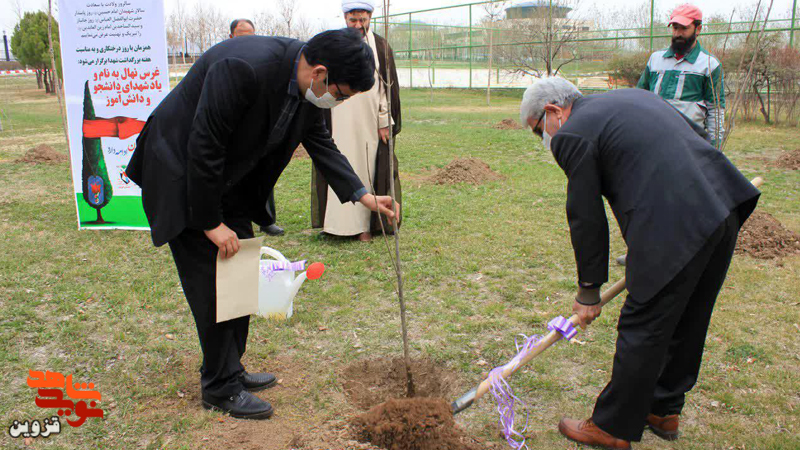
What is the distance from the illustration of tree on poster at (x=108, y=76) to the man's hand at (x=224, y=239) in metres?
3.41

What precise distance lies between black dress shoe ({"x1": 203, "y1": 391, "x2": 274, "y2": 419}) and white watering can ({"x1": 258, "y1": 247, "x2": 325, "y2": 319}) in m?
0.92

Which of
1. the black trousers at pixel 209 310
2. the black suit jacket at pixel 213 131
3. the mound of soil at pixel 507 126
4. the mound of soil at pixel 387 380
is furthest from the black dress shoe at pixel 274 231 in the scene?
the mound of soil at pixel 507 126

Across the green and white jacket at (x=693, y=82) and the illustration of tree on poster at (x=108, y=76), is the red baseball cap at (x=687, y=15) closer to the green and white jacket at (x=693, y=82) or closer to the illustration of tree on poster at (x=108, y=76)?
the green and white jacket at (x=693, y=82)

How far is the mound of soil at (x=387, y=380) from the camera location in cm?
295

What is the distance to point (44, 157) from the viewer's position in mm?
9250

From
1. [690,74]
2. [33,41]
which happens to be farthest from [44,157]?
[33,41]

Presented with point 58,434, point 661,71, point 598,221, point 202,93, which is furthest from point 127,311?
point 661,71

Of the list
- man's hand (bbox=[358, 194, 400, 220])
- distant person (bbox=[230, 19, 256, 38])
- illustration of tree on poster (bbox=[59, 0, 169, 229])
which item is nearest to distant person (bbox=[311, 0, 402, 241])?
distant person (bbox=[230, 19, 256, 38])

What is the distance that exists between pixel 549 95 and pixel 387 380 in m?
1.72

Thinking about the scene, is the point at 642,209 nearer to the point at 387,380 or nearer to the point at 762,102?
the point at 387,380

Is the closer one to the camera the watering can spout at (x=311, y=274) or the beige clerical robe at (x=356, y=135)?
the watering can spout at (x=311, y=274)

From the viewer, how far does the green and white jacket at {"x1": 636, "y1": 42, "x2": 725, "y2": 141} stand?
14.3 ft

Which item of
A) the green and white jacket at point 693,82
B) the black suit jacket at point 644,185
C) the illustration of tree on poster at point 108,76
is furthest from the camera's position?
the illustration of tree on poster at point 108,76

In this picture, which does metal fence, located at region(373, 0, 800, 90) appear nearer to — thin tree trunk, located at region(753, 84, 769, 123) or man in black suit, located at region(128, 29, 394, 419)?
thin tree trunk, located at region(753, 84, 769, 123)
